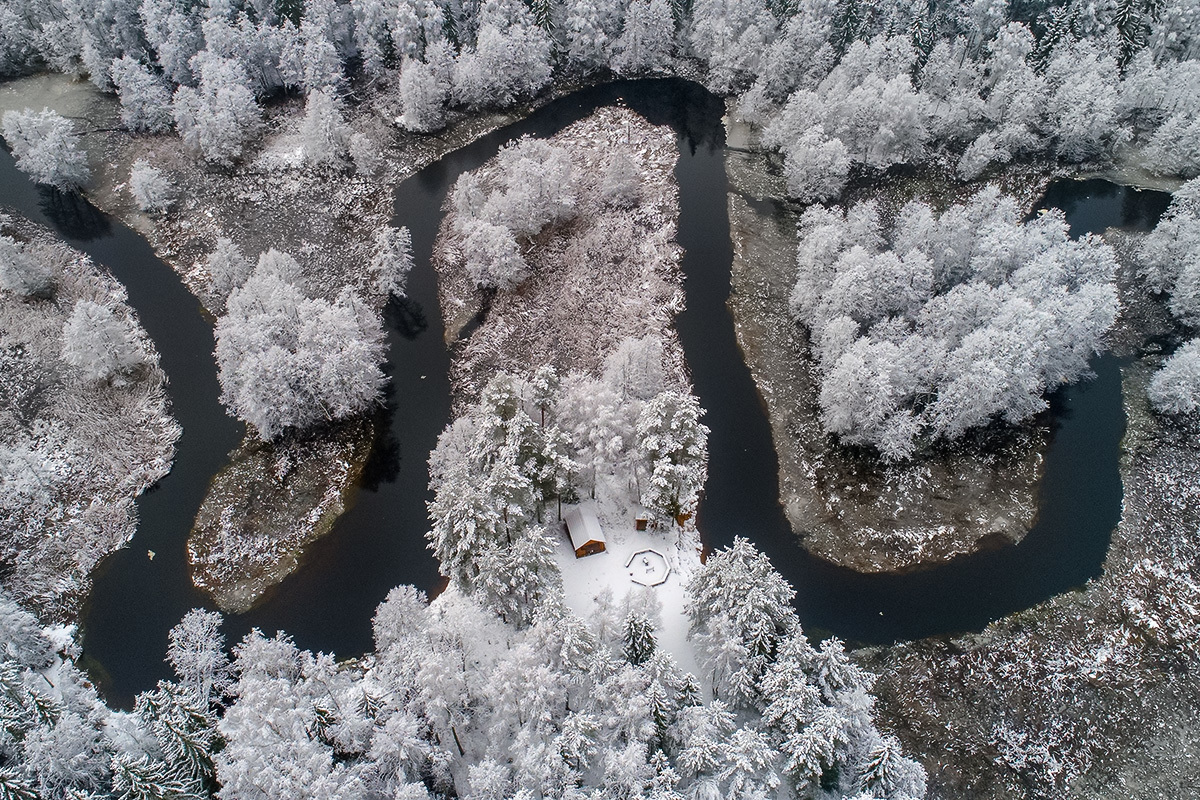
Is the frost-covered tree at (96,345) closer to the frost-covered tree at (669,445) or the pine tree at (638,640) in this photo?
the frost-covered tree at (669,445)

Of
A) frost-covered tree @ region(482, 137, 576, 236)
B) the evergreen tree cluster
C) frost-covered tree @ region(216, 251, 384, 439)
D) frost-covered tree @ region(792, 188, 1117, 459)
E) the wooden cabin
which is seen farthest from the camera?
frost-covered tree @ region(482, 137, 576, 236)

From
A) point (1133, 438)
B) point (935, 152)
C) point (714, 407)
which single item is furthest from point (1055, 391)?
point (935, 152)

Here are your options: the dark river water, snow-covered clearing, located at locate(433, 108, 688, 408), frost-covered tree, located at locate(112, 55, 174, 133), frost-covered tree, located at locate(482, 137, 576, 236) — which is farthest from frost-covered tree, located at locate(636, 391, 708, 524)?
frost-covered tree, located at locate(112, 55, 174, 133)

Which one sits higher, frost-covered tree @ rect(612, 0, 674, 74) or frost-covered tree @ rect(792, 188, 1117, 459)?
frost-covered tree @ rect(612, 0, 674, 74)

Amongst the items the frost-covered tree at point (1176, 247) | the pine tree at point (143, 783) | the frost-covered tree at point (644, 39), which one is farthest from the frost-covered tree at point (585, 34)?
the pine tree at point (143, 783)

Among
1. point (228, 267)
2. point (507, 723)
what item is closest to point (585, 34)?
point (228, 267)

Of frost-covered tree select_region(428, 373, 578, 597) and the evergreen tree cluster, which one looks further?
the evergreen tree cluster

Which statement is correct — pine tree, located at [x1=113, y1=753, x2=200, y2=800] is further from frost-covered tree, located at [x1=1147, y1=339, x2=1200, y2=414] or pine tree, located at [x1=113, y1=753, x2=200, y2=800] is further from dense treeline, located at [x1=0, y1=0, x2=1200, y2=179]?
frost-covered tree, located at [x1=1147, y1=339, x2=1200, y2=414]
